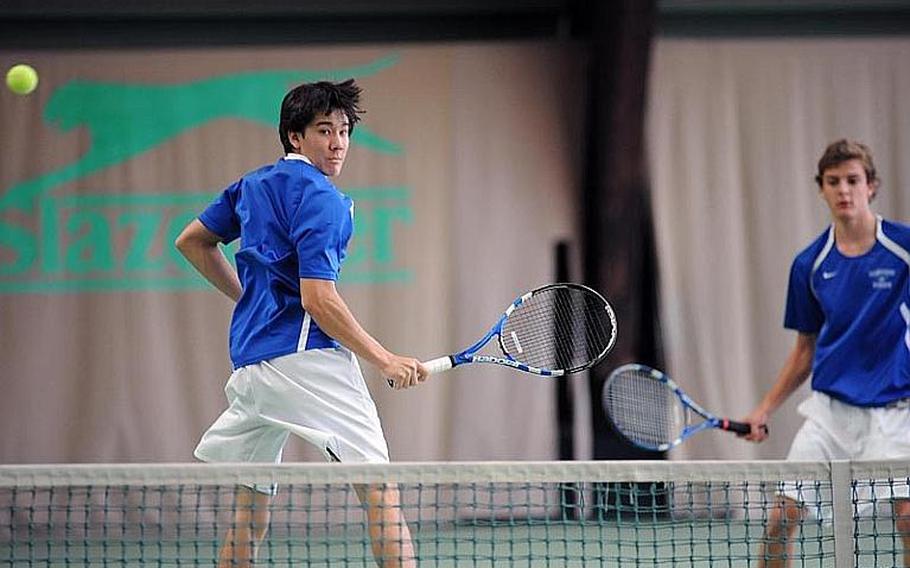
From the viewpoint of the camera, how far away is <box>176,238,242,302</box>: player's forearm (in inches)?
118

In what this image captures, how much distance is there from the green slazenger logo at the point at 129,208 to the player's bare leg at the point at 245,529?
3.51m

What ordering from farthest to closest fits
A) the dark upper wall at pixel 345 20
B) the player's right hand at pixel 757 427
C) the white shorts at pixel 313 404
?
1. the dark upper wall at pixel 345 20
2. the player's right hand at pixel 757 427
3. the white shorts at pixel 313 404

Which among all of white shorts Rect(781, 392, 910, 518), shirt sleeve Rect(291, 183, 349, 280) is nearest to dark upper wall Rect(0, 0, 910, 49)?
white shorts Rect(781, 392, 910, 518)

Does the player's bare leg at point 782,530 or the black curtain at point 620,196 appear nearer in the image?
the player's bare leg at point 782,530

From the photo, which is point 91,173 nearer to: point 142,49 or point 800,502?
point 142,49

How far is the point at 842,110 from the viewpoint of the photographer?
249 inches

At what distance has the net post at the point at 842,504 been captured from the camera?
8.40ft

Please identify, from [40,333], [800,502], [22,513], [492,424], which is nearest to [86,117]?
[40,333]

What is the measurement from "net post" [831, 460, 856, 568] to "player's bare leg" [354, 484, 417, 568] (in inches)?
32.3

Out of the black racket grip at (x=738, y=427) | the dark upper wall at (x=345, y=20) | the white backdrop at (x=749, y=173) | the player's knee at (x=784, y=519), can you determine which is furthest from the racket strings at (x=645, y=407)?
the dark upper wall at (x=345, y=20)

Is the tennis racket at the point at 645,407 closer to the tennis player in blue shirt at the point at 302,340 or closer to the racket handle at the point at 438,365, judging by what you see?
the racket handle at the point at 438,365

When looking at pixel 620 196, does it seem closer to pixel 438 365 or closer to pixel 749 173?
pixel 749 173

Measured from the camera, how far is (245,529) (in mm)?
2740

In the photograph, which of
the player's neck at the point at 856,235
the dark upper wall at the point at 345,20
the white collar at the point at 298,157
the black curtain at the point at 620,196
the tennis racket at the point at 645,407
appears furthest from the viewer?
the dark upper wall at the point at 345,20
